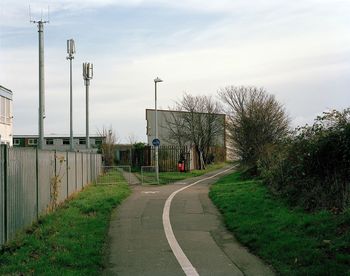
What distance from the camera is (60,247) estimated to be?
9.38 meters

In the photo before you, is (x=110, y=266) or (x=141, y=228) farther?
(x=141, y=228)

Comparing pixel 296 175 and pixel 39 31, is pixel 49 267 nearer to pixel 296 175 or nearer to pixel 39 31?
pixel 296 175

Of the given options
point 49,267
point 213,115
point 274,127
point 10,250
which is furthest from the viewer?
point 213,115

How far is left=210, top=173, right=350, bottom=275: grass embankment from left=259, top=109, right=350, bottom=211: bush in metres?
0.56

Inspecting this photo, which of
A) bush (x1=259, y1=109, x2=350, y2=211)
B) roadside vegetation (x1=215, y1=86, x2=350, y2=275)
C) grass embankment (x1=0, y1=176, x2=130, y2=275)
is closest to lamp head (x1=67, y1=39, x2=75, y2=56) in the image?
roadside vegetation (x1=215, y1=86, x2=350, y2=275)

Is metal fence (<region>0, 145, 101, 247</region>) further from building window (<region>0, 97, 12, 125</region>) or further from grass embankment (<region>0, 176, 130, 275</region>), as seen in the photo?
building window (<region>0, 97, 12, 125</region>)

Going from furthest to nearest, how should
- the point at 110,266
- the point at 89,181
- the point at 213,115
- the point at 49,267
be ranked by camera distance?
the point at 213,115, the point at 89,181, the point at 110,266, the point at 49,267

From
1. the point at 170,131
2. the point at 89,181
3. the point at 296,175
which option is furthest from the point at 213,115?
the point at 296,175

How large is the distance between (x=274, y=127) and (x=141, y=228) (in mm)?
21282

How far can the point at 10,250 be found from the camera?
928 cm

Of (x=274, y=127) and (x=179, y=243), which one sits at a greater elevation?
(x=274, y=127)

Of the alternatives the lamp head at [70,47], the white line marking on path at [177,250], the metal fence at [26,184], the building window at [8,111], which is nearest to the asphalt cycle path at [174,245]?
the white line marking on path at [177,250]

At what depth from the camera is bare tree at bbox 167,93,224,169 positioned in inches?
2153

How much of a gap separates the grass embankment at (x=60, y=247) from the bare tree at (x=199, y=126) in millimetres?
39863
